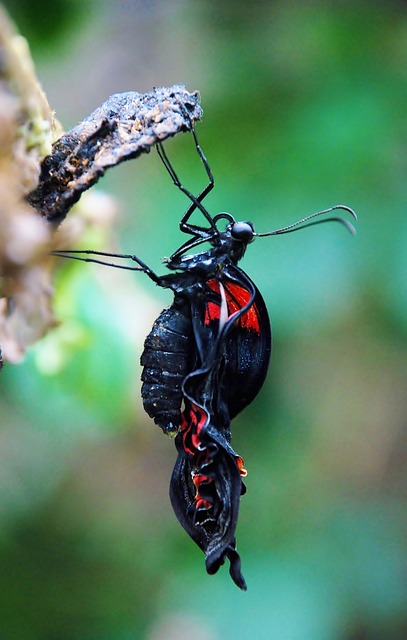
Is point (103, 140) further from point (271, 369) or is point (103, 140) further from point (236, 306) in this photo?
point (271, 369)

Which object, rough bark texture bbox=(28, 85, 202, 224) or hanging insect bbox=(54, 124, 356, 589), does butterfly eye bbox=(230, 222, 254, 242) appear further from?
rough bark texture bbox=(28, 85, 202, 224)

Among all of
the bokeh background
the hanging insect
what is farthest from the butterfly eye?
the bokeh background

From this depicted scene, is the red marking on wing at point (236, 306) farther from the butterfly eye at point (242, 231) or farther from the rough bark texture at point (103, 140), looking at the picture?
the rough bark texture at point (103, 140)

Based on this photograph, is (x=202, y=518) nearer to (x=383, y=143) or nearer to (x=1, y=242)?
(x=1, y=242)

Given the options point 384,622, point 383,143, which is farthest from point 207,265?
point 384,622

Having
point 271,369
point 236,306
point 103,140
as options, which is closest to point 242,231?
point 236,306
